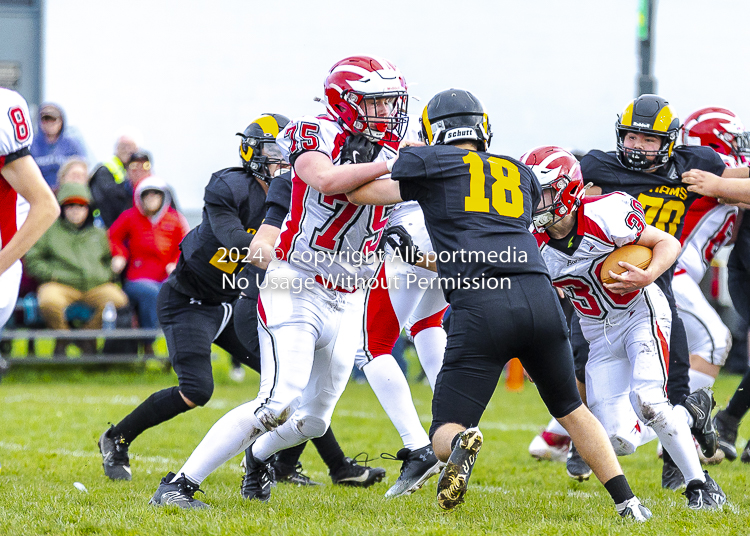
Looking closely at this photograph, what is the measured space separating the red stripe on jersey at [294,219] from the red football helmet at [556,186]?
1.05 metres

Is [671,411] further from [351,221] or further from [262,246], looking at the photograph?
[262,246]

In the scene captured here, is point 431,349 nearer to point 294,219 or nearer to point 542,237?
point 542,237

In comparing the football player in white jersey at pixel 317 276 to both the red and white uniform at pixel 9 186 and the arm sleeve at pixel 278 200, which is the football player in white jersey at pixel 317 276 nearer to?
the arm sleeve at pixel 278 200

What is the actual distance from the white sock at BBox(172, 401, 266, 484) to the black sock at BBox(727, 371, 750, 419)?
133 inches

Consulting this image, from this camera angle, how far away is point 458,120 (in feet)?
12.9

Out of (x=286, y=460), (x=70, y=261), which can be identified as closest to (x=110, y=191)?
(x=70, y=261)

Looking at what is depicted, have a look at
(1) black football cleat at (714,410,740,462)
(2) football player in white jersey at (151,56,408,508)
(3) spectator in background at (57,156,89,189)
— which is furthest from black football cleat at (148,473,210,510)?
(3) spectator in background at (57,156,89,189)

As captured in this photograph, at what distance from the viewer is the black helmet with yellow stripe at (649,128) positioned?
499 cm

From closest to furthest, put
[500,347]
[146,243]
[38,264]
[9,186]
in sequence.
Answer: [500,347] → [9,186] → [38,264] → [146,243]

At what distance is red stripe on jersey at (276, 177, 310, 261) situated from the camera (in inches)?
163

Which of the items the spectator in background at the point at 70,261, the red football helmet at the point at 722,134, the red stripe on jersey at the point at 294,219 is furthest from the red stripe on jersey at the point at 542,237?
the spectator in background at the point at 70,261

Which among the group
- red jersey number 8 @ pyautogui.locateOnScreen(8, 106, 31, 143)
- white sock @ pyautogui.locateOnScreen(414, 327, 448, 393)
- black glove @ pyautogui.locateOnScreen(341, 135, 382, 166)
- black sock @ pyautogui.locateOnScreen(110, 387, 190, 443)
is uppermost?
red jersey number 8 @ pyautogui.locateOnScreen(8, 106, 31, 143)

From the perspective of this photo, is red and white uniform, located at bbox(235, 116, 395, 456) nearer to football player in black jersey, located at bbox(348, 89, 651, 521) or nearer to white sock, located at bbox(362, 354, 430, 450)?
football player in black jersey, located at bbox(348, 89, 651, 521)

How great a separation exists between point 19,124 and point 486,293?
2.10 m
